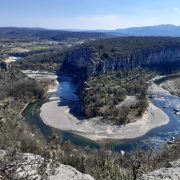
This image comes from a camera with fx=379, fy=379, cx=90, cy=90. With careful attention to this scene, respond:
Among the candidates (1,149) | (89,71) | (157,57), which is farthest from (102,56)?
(1,149)

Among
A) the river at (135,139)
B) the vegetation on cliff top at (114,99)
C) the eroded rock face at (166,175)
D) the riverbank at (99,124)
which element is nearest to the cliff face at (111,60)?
the vegetation on cliff top at (114,99)

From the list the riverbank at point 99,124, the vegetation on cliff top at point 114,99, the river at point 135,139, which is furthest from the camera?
the vegetation on cliff top at point 114,99

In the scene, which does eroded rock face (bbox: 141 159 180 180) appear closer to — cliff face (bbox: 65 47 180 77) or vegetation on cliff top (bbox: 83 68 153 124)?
vegetation on cliff top (bbox: 83 68 153 124)

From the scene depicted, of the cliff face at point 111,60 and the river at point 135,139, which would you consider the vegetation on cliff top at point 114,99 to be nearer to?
the river at point 135,139

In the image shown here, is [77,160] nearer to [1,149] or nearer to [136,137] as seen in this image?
[136,137]

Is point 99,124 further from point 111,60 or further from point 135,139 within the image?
point 111,60

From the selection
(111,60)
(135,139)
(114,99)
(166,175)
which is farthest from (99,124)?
(111,60)
